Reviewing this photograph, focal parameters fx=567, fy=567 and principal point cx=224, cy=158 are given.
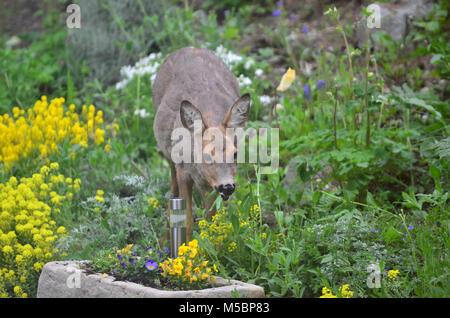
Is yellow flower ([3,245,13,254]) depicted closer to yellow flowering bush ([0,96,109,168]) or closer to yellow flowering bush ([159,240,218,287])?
yellow flowering bush ([159,240,218,287])

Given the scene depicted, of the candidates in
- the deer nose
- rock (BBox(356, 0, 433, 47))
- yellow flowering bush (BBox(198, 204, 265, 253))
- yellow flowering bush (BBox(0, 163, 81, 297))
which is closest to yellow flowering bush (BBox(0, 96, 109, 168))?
yellow flowering bush (BBox(0, 163, 81, 297))

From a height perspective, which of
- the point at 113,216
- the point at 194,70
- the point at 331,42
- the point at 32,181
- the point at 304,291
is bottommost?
the point at 304,291

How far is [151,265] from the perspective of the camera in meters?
3.73

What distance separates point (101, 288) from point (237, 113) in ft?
4.75

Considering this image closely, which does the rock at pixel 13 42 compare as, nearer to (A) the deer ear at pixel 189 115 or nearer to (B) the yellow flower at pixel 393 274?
(A) the deer ear at pixel 189 115

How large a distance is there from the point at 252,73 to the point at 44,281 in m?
4.54

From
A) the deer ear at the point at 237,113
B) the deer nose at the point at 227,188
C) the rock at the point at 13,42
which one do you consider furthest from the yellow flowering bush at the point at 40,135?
the rock at the point at 13,42

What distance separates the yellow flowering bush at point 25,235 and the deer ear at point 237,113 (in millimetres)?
1646

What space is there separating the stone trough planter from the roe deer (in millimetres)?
587

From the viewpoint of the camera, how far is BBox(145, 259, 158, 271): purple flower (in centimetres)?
370

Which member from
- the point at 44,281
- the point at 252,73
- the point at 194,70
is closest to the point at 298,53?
the point at 252,73

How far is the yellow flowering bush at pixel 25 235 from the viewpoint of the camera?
4.20 metres

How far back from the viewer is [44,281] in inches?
150
